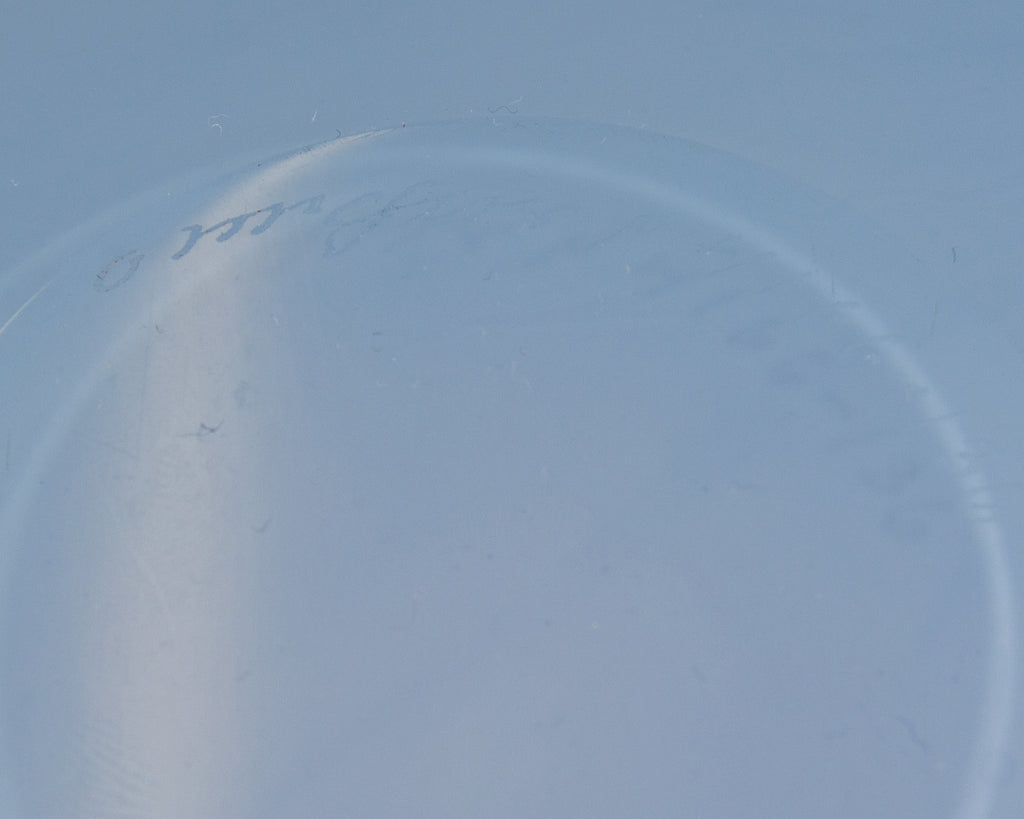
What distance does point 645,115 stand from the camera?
74 cm

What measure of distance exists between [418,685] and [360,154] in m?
0.41

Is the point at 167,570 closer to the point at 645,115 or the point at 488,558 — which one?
the point at 488,558

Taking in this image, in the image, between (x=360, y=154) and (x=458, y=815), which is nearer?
(x=458, y=815)

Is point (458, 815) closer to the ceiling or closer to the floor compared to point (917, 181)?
closer to the floor

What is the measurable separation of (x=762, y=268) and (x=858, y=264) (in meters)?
0.08

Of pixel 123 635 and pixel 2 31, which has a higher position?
pixel 2 31

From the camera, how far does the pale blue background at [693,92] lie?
2.35 ft

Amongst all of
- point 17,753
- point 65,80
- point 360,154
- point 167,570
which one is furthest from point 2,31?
point 17,753

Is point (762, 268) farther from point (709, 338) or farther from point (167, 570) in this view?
point (167, 570)

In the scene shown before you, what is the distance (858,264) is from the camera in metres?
0.73

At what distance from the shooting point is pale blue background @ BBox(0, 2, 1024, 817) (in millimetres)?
718

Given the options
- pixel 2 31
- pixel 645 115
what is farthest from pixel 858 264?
pixel 2 31

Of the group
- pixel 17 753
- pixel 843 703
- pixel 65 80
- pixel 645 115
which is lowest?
pixel 843 703

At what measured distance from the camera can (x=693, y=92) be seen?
73 centimetres
